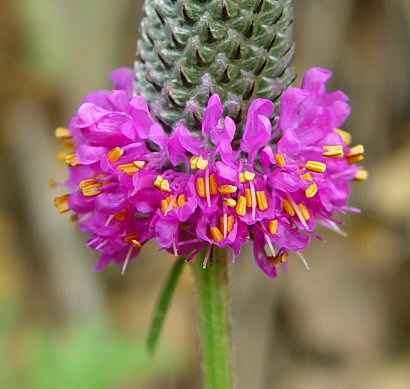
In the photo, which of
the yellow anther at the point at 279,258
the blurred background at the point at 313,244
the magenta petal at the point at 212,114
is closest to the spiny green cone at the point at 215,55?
the magenta petal at the point at 212,114

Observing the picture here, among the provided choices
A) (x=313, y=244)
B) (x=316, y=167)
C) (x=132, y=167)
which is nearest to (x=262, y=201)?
(x=316, y=167)

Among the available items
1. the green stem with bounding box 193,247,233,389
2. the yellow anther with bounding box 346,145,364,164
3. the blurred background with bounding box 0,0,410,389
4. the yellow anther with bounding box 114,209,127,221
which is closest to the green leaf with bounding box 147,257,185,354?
the green stem with bounding box 193,247,233,389

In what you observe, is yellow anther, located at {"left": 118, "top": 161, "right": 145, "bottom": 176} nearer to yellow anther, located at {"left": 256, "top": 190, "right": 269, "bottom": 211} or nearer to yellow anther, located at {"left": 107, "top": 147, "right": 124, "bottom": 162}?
yellow anther, located at {"left": 107, "top": 147, "right": 124, "bottom": 162}

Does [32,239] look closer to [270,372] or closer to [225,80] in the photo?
[270,372]

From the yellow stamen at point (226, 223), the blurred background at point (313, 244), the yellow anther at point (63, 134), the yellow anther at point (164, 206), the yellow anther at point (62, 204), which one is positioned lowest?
the blurred background at point (313, 244)

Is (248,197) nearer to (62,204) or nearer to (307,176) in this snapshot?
(307,176)

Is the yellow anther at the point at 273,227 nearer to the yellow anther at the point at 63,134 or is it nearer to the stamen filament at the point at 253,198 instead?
the stamen filament at the point at 253,198
